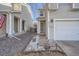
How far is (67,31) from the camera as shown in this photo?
455 inches

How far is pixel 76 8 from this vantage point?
11438mm

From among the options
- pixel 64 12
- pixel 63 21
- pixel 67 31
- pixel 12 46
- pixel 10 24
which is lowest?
pixel 12 46

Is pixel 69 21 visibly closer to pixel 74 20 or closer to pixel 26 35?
pixel 74 20

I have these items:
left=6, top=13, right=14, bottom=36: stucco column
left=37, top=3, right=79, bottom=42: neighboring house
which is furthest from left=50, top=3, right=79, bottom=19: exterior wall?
left=6, top=13, right=14, bottom=36: stucco column

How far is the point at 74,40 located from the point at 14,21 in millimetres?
5818

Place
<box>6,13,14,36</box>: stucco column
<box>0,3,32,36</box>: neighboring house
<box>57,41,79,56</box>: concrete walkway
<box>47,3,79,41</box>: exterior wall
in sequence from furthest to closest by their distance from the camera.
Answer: <box>6,13,14,36</box>: stucco column → <box>0,3,32,36</box>: neighboring house → <box>47,3,79,41</box>: exterior wall → <box>57,41,79,56</box>: concrete walkway

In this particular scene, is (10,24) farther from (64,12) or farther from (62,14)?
(64,12)

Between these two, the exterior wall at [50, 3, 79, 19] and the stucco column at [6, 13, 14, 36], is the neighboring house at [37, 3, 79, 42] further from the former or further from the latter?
the stucco column at [6, 13, 14, 36]

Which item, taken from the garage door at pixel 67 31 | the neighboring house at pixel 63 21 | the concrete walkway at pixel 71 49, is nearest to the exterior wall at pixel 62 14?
the neighboring house at pixel 63 21

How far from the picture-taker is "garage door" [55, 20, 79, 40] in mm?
11469

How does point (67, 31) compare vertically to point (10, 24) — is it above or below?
below

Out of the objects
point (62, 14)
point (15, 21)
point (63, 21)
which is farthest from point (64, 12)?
point (15, 21)

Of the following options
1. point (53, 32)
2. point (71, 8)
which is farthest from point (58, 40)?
point (71, 8)

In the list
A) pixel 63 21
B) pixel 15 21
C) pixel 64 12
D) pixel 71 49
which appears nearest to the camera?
pixel 71 49
